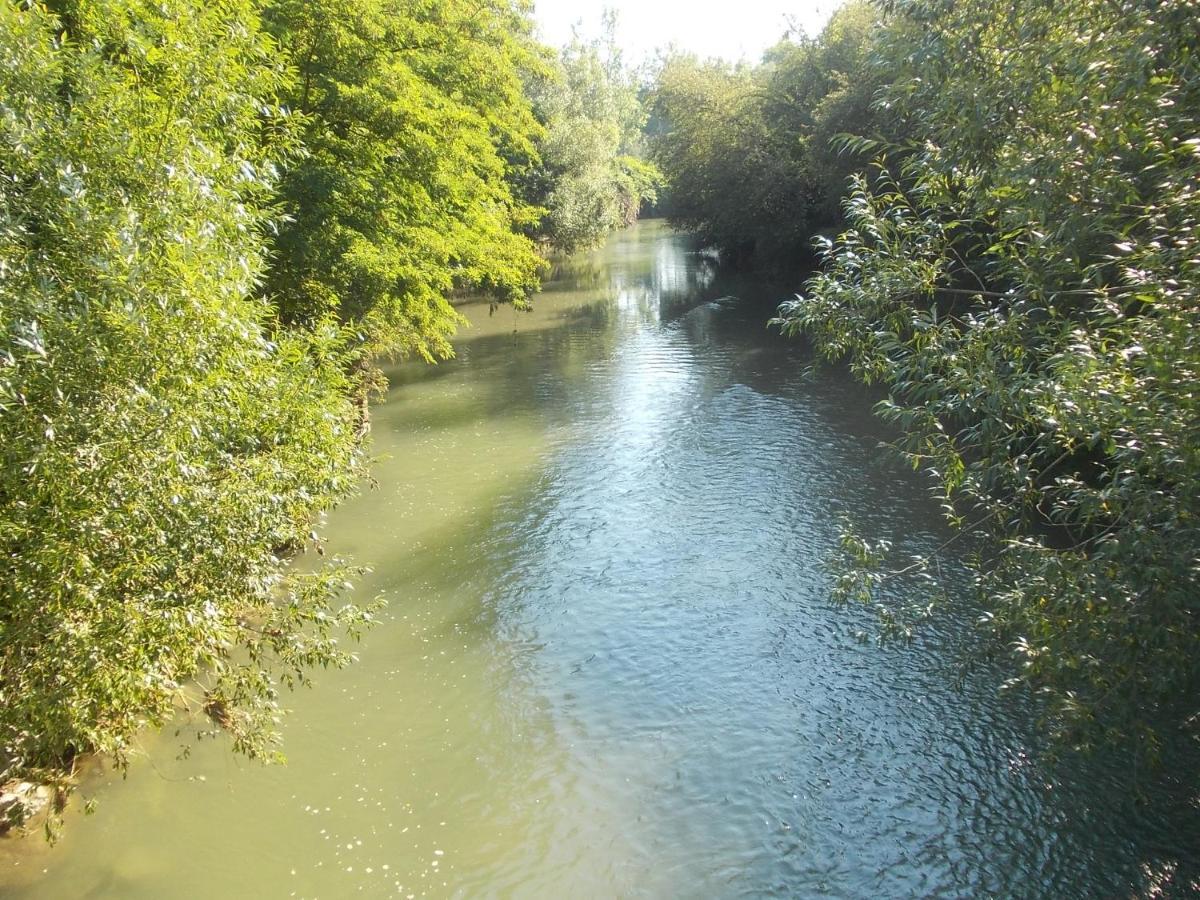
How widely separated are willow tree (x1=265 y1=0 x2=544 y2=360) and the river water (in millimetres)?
4244

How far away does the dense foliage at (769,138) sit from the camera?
3216 cm

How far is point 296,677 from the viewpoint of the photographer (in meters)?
10.6

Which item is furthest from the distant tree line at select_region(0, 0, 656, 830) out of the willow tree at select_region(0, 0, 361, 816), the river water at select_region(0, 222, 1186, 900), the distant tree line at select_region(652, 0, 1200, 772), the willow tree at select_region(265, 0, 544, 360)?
the distant tree line at select_region(652, 0, 1200, 772)

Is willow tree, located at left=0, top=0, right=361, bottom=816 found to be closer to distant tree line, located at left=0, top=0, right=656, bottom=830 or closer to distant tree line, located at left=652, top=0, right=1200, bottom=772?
distant tree line, located at left=0, top=0, right=656, bottom=830

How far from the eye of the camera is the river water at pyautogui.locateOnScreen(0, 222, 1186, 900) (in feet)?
24.3

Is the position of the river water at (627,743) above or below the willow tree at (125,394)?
below

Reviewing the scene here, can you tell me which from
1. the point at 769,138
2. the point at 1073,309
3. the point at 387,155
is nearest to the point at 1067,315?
the point at 1073,309

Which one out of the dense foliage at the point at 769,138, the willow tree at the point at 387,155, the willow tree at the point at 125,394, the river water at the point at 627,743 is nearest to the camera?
the willow tree at the point at 125,394

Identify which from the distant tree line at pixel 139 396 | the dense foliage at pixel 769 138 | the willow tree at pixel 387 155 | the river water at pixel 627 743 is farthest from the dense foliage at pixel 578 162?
the distant tree line at pixel 139 396

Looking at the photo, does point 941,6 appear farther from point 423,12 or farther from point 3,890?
point 423,12

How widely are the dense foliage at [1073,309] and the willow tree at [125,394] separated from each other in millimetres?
5313

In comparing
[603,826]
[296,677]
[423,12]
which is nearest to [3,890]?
[296,677]

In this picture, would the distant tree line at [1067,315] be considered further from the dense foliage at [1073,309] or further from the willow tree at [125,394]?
the willow tree at [125,394]

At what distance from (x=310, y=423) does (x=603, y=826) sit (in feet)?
16.4
